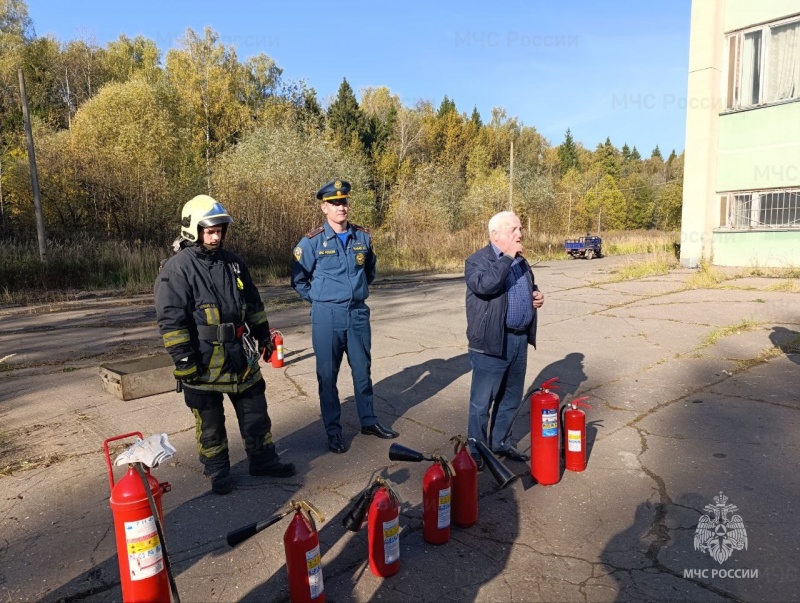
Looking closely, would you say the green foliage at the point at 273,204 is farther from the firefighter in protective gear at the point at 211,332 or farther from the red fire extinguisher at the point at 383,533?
the red fire extinguisher at the point at 383,533

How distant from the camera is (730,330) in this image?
8820mm

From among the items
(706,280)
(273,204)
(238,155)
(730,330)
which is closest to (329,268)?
(730,330)

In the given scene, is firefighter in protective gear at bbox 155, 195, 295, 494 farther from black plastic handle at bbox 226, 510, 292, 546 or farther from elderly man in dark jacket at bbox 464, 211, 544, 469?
elderly man in dark jacket at bbox 464, 211, 544, 469

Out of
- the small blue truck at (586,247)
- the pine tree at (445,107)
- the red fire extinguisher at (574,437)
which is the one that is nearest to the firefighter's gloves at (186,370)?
the red fire extinguisher at (574,437)

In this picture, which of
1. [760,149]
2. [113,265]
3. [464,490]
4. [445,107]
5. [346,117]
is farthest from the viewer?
[445,107]

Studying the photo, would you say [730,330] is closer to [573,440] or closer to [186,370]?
[573,440]

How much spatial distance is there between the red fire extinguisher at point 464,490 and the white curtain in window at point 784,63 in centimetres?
1689

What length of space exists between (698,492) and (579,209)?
192 ft

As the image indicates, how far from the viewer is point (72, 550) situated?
3383mm

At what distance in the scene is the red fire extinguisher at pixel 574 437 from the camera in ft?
13.7

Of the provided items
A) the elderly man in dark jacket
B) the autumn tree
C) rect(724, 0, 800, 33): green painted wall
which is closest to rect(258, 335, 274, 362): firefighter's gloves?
the elderly man in dark jacket

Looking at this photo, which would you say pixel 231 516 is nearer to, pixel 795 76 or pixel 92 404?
pixel 92 404

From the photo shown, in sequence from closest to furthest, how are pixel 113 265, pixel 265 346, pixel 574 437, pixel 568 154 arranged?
pixel 574 437
pixel 265 346
pixel 113 265
pixel 568 154

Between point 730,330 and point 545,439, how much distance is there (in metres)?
6.35
